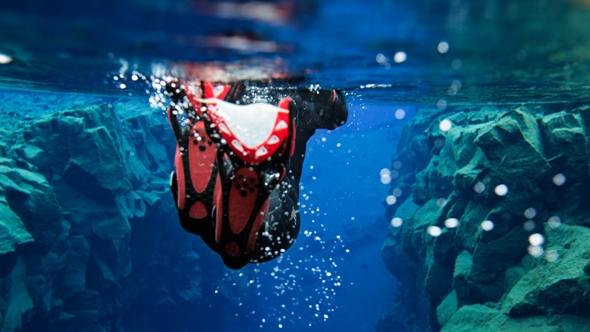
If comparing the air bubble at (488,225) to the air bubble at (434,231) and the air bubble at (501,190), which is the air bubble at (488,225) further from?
the air bubble at (434,231)

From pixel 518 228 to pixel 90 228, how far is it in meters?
17.0

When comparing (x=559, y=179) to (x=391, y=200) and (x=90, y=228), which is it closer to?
(x=391, y=200)

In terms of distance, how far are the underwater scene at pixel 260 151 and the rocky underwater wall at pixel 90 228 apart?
0.28 ft

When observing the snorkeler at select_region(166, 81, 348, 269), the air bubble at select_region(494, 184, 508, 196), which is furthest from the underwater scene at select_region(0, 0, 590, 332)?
the air bubble at select_region(494, 184, 508, 196)

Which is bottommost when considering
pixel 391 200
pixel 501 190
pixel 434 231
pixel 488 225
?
pixel 391 200

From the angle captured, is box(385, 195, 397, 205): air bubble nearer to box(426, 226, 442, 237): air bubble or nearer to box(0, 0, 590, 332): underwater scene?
box(0, 0, 590, 332): underwater scene

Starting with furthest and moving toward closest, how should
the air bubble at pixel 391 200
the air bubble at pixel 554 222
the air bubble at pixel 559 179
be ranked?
1. the air bubble at pixel 391 200
2. the air bubble at pixel 559 179
3. the air bubble at pixel 554 222

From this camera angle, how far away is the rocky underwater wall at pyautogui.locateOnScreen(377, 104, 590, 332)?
911cm

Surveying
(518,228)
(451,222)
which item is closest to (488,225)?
(518,228)

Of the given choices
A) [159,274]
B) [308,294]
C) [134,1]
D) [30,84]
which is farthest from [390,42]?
[308,294]

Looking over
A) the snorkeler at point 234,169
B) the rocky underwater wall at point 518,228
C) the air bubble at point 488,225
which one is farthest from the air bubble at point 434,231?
the snorkeler at point 234,169

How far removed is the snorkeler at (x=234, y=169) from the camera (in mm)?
3555

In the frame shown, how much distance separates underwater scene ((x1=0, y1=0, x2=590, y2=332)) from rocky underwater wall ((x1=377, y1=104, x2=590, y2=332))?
0.20ft

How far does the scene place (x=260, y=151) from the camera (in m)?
3.47
